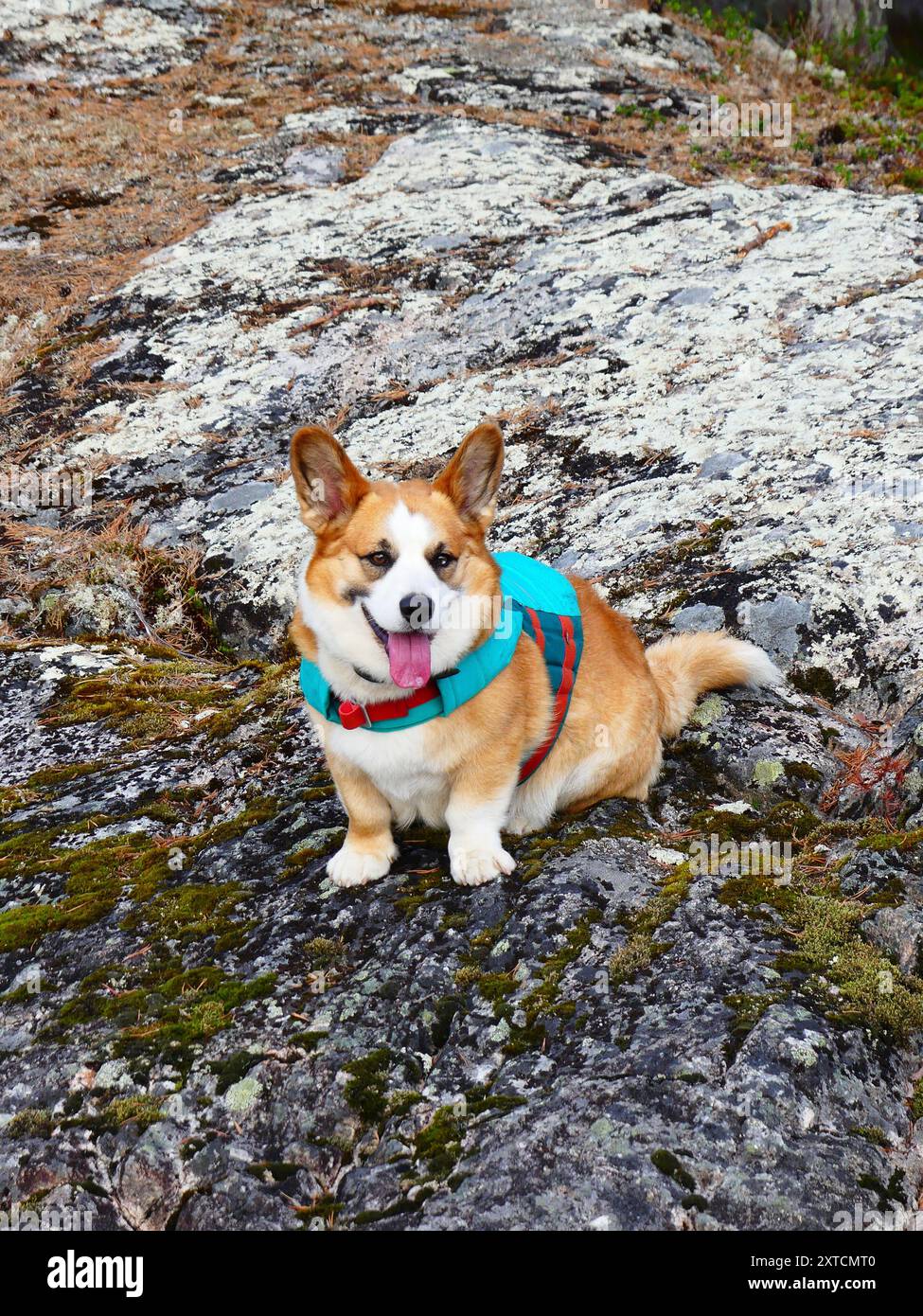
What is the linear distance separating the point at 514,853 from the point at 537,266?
4841mm

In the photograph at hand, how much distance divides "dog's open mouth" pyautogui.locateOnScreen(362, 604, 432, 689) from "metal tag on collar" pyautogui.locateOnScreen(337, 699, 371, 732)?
176 mm

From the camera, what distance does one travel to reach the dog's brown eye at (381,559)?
330cm

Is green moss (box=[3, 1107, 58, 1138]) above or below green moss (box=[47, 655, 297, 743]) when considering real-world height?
above

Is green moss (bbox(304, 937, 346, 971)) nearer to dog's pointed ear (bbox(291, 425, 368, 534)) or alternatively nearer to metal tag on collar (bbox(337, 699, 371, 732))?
metal tag on collar (bbox(337, 699, 371, 732))

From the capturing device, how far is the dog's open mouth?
3193 mm

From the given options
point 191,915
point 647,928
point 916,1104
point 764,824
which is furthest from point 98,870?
point 916,1104

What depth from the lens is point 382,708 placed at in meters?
3.31

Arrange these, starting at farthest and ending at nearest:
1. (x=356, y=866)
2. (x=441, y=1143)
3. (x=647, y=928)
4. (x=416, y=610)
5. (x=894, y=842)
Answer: (x=356, y=866) < (x=894, y=842) < (x=416, y=610) < (x=647, y=928) < (x=441, y=1143)

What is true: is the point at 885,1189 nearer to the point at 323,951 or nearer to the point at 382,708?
the point at 323,951

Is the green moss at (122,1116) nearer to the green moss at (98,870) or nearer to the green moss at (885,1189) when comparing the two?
the green moss at (98,870)

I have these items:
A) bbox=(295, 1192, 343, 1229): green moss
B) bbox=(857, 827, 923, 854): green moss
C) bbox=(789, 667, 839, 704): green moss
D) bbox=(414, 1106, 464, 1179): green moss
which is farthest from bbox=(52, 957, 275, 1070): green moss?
bbox=(789, 667, 839, 704): green moss

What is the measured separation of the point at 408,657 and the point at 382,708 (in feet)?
0.71

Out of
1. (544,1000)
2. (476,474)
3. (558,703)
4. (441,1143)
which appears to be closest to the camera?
(441,1143)

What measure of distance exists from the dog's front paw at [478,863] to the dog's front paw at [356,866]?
246mm
